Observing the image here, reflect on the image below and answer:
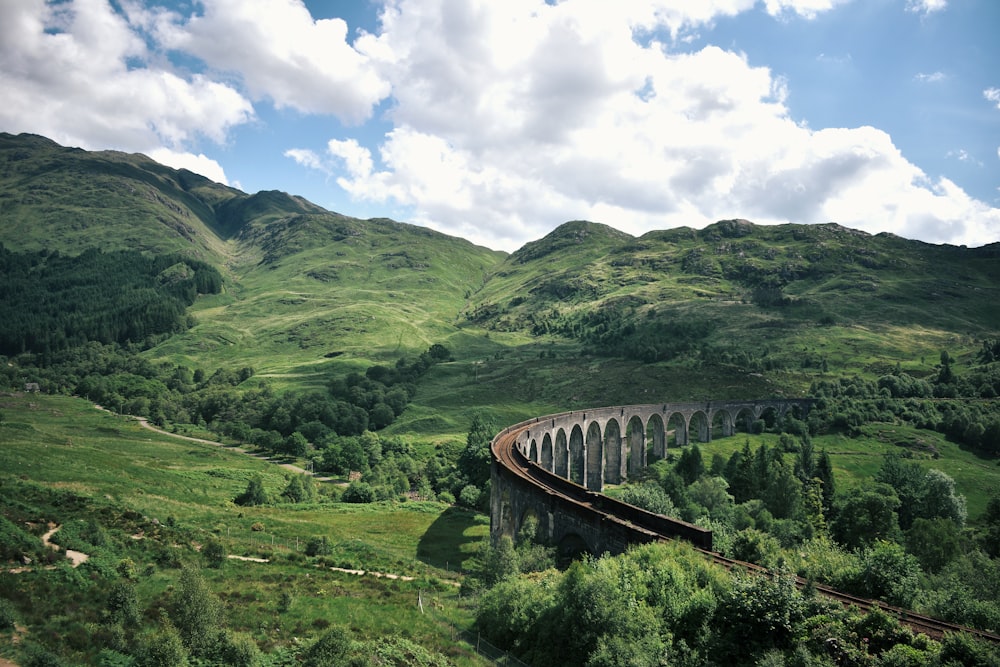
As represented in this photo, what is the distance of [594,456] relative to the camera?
90500 millimetres

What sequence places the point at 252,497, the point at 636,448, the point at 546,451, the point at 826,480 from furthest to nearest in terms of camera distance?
1. the point at 636,448
2. the point at 546,451
3. the point at 252,497
4. the point at 826,480

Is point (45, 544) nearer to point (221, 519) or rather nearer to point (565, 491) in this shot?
point (221, 519)

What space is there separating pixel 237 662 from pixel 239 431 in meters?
110

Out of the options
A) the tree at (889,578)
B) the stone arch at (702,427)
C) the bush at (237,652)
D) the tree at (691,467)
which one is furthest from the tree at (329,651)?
the stone arch at (702,427)

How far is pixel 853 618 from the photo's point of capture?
60.7 ft

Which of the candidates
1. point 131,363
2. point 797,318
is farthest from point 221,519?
point 797,318

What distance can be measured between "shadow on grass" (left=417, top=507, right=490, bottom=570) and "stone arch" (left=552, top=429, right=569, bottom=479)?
16425 millimetres

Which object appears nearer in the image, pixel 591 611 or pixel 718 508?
pixel 591 611

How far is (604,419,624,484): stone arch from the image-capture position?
9212 cm

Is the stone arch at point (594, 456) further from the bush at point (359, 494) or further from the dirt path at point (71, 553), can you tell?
the dirt path at point (71, 553)

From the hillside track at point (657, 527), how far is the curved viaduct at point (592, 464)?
112 mm

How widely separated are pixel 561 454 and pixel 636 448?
22.2 metres

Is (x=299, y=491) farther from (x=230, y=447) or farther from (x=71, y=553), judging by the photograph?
(x=230, y=447)

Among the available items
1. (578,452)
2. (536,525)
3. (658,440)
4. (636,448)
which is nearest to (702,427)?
(658,440)
